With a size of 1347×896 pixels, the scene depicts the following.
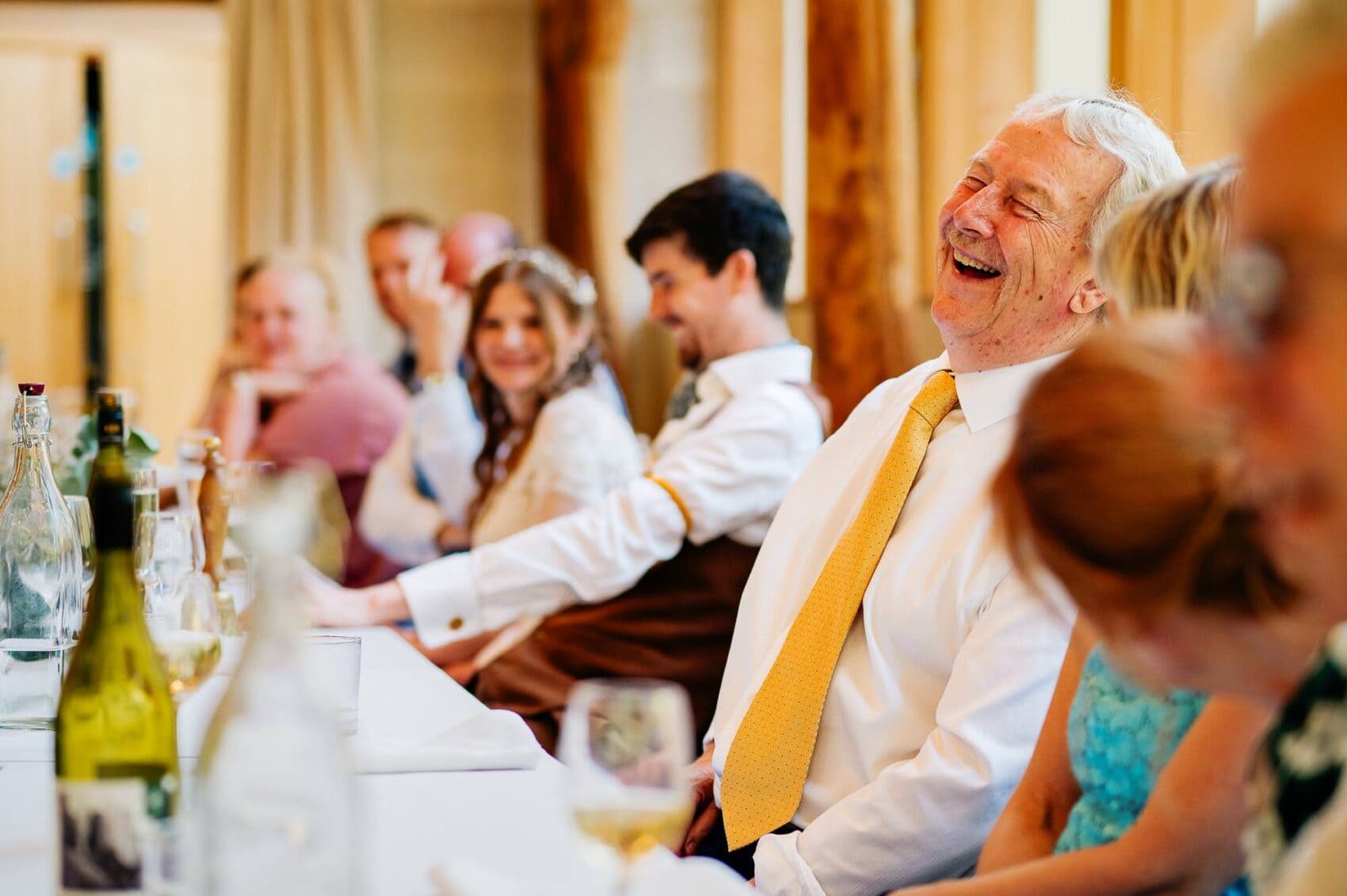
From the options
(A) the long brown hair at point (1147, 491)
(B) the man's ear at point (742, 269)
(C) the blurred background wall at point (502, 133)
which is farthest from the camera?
(C) the blurred background wall at point (502, 133)

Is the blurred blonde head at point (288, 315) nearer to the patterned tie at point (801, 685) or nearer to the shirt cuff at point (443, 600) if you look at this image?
the shirt cuff at point (443, 600)

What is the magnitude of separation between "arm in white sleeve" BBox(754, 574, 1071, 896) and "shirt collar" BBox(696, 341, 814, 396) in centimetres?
98

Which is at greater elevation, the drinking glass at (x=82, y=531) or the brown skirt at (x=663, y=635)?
the drinking glass at (x=82, y=531)

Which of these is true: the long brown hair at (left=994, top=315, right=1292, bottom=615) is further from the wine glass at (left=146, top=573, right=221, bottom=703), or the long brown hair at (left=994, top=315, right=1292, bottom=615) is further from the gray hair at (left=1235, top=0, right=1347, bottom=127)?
the wine glass at (left=146, top=573, right=221, bottom=703)

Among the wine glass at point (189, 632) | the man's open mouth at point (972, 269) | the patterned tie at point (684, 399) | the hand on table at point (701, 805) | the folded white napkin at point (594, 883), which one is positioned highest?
the man's open mouth at point (972, 269)

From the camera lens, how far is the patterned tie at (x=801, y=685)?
65.6 inches

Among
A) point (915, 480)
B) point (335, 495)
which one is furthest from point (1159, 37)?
point (335, 495)

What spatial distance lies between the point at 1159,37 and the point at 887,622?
4.27 ft

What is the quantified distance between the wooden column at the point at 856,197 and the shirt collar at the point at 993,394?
57.2 inches

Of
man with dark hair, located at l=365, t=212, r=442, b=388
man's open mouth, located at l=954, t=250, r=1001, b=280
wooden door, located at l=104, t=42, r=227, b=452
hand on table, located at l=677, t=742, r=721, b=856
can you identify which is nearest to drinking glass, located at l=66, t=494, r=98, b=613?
hand on table, located at l=677, t=742, r=721, b=856

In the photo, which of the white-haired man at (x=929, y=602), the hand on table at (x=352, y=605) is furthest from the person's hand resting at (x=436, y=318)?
the white-haired man at (x=929, y=602)

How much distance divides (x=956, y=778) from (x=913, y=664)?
0.58 feet

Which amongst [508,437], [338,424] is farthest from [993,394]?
[338,424]

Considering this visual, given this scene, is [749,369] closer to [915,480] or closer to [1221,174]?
[915,480]
